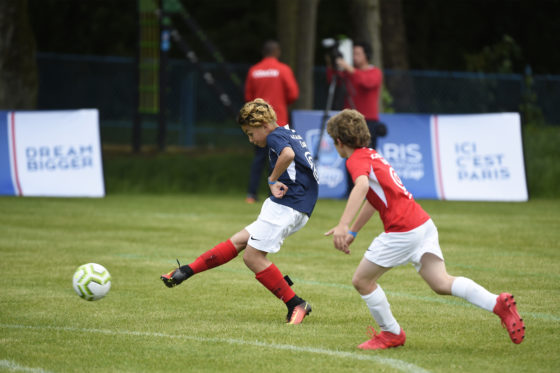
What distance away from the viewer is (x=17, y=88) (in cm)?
1705

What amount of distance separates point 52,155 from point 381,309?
9.60 meters

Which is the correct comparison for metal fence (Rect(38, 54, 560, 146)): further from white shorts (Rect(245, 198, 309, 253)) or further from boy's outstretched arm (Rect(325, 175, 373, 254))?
boy's outstretched arm (Rect(325, 175, 373, 254))

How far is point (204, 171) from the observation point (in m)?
16.4

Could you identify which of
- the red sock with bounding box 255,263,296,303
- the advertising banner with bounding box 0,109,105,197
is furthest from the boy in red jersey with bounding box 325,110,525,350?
the advertising banner with bounding box 0,109,105,197

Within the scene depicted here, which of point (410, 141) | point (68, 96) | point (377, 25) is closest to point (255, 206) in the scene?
point (410, 141)

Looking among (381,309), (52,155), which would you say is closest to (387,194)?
(381,309)

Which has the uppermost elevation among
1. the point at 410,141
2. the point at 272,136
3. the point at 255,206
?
the point at 272,136

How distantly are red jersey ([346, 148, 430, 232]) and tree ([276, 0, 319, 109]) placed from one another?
11520 mm

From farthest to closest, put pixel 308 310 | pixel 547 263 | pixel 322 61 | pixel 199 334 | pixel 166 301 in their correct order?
pixel 322 61
pixel 547 263
pixel 166 301
pixel 308 310
pixel 199 334

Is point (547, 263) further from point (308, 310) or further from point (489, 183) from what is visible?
point (489, 183)

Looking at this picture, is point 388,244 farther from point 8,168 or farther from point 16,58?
point 16,58

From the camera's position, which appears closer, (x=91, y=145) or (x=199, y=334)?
(x=199, y=334)

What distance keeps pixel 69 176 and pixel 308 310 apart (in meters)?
8.58

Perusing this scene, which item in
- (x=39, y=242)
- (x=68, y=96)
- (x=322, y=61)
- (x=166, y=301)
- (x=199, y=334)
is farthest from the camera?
(x=322, y=61)
